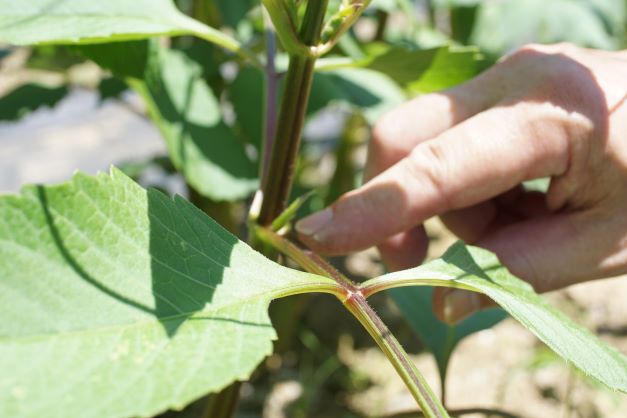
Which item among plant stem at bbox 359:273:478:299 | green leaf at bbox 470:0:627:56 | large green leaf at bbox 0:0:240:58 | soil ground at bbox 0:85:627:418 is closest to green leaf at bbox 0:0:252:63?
large green leaf at bbox 0:0:240:58

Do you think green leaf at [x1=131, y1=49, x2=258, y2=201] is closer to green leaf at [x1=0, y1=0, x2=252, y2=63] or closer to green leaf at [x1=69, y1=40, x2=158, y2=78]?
green leaf at [x1=69, y1=40, x2=158, y2=78]

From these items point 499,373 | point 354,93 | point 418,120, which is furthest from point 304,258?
point 499,373

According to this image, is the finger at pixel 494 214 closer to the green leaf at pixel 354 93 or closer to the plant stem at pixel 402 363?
the green leaf at pixel 354 93

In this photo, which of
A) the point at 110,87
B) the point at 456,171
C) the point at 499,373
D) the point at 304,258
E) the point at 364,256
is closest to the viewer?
the point at 304,258

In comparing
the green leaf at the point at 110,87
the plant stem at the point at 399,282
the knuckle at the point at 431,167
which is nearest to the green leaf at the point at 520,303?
the plant stem at the point at 399,282

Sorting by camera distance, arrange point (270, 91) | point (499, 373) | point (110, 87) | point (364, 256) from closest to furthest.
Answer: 1. point (270, 91)
2. point (110, 87)
3. point (499, 373)
4. point (364, 256)

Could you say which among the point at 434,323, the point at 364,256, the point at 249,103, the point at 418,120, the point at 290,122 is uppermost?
the point at 290,122

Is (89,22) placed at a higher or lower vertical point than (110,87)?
higher

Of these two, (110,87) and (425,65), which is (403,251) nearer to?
(425,65)
